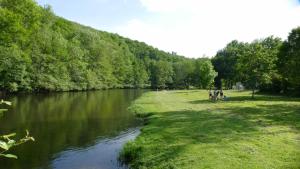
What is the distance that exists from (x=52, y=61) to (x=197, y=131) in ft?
286

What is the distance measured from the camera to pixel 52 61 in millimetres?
104375

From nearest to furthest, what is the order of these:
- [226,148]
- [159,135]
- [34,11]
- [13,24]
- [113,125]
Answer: [226,148]
[159,135]
[113,125]
[13,24]
[34,11]

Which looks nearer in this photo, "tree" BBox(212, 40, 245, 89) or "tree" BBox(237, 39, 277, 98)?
"tree" BBox(237, 39, 277, 98)

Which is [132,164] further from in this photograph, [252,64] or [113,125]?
[252,64]

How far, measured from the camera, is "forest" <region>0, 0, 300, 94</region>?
60406 millimetres

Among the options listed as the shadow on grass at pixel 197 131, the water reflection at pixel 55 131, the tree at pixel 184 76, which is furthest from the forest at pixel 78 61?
the water reflection at pixel 55 131

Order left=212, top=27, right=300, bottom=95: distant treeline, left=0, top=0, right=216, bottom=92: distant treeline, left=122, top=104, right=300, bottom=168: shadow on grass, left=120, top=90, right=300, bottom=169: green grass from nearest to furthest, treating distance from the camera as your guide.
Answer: left=120, top=90, right=300, bottom=169: green grass → left=122, top=104, right=300, bottom=168: shadow on grass → left=212, top=27, right=300, bottom=95: distant treeline → left=0, top=0, right=216, bottom=92: distant treeline

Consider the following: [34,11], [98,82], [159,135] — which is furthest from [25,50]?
[159,135]

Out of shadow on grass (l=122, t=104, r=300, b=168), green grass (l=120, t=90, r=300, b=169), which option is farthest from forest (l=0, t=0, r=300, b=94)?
green grass (l=120, t=90, r=300, b=169)

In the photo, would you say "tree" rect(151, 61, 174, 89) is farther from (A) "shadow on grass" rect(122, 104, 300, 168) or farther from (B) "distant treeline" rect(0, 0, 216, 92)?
(A) "shadow on grass" rect(122, 104, 300, 168)

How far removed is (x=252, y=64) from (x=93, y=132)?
3842 centimetres

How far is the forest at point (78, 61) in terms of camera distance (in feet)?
198

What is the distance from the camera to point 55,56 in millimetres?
106438

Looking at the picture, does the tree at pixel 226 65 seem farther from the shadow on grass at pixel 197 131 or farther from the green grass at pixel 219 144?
the green grass at pixel 219 144
